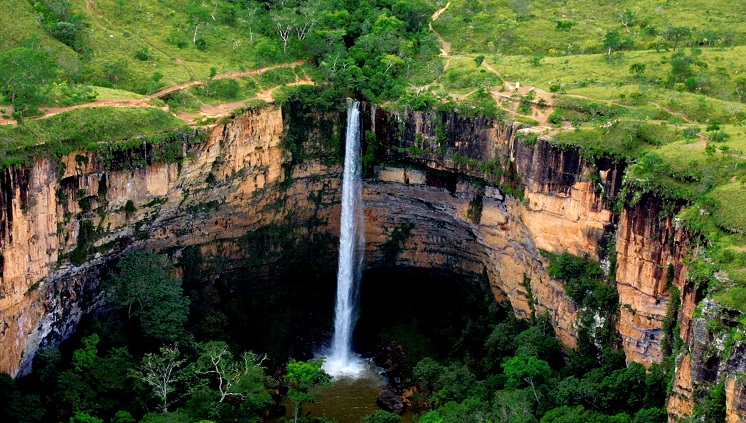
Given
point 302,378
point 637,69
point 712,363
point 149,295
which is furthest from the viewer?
point 637,69

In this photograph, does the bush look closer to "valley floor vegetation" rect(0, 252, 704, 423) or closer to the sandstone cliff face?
"valley floor vegetation" rect(0, 252, 704, 423)

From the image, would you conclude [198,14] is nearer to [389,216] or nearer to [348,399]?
[389,216]

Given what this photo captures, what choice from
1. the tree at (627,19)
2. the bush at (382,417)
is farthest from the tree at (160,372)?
the tree at (627,19)

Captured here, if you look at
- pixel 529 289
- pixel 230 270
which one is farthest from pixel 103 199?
pixel 529 289

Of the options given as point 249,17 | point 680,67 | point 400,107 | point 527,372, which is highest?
point 249,17

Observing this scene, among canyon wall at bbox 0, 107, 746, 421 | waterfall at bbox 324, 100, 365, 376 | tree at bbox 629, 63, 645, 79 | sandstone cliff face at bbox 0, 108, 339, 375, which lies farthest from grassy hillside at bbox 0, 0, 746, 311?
waterfall at bbox 324, 100, 365, 376

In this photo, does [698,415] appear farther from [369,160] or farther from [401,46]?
[401,46]

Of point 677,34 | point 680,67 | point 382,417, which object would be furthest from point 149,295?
point 677,34

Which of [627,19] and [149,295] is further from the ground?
[627,19]
